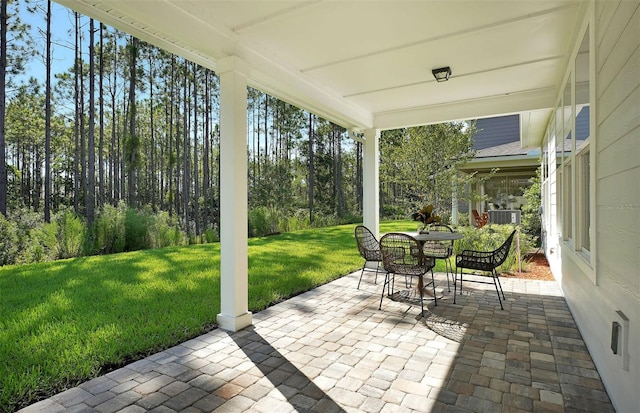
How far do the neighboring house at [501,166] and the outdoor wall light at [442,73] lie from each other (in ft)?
19.9

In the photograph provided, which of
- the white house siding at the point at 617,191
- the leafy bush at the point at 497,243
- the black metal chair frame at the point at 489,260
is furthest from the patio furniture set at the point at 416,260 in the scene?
the leafy bush at the point at 497,243

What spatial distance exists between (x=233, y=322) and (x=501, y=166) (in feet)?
28.7

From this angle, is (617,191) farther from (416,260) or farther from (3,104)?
(3,104)

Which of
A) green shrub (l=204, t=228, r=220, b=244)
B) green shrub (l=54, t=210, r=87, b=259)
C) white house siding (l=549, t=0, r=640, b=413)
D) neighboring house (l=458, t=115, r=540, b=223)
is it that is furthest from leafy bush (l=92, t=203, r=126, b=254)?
neighboring house (l=458, t=115, r=540, b=223)

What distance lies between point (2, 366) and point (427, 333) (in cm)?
341

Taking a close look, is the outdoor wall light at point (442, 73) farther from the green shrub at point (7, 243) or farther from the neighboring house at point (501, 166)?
the green shrub at point (7, 243)

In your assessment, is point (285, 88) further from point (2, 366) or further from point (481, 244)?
point (481, 244)

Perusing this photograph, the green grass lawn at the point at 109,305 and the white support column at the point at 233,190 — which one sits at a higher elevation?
the white support column at the point at 233,190

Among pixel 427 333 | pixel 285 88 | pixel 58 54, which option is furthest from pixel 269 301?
pixel 58 54

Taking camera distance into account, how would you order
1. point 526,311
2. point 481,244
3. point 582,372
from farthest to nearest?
point 481,244, point 526,311, point 582,372

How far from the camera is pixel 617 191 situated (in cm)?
184

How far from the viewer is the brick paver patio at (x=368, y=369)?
Answer: 7.02ft

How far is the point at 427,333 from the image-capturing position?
3293 mm

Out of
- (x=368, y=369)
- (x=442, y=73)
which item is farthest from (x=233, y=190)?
(x=442, y=73)
